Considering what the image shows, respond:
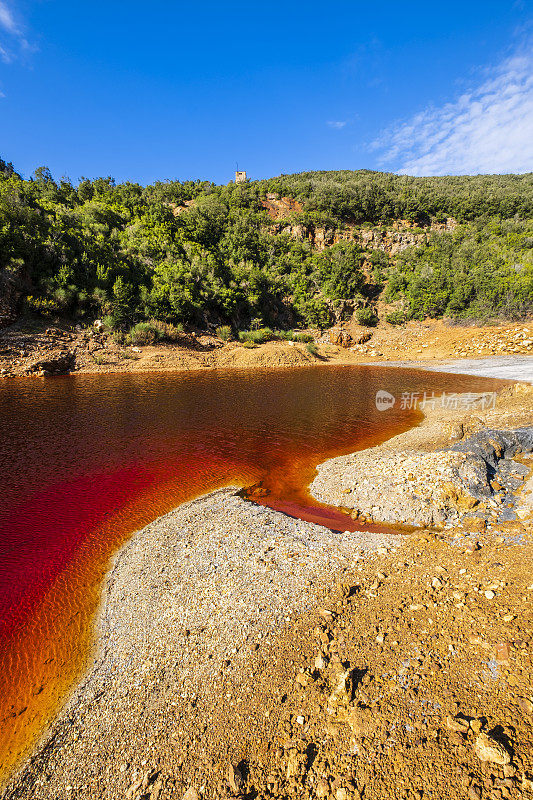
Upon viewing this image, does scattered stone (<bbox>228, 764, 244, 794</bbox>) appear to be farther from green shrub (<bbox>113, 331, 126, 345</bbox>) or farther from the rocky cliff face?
the rocky cliff face

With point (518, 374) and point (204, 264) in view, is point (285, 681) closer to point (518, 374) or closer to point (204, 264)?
point (518, 374)

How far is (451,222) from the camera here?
60281 mm

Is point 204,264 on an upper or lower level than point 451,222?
lower

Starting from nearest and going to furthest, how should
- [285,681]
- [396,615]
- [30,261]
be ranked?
[285,681], [396,615], [30,261]

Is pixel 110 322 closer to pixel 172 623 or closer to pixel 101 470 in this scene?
pixel 101 470

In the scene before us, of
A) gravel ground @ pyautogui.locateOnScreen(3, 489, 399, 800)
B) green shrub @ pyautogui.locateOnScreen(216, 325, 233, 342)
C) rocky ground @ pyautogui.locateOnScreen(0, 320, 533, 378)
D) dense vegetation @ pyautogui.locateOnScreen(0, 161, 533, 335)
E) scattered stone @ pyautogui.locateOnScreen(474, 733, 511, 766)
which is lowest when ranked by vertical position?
Answer: gravel ground @ pyautogui.locateOnScreen(3, 489, 399, 800)

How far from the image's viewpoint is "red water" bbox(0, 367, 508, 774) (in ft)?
16.8

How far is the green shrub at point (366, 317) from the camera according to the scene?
4628cm

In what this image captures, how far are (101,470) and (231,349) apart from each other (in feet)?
89.6

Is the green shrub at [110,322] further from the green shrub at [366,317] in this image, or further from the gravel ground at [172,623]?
the green shrub at [366,317]

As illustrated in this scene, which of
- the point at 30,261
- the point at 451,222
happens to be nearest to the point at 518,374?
the point at 30,261

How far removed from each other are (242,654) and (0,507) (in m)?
8.37

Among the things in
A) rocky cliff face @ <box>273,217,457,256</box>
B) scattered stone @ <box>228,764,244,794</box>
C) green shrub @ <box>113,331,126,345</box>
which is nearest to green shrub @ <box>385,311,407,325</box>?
rocky cliff face @ <box>273,217,457,256</box>
